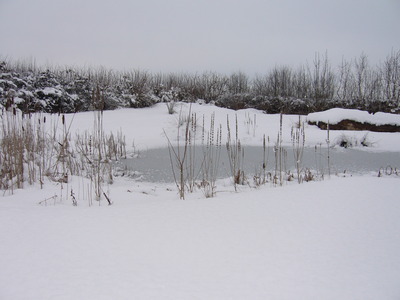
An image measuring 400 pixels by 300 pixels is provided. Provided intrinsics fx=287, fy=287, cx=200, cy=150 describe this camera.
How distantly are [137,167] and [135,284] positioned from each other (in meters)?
4.00

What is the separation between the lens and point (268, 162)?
5379 millimetres

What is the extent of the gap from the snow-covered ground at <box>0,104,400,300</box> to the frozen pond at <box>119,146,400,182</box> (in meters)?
2.10

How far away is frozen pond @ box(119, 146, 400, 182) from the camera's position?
4.65 m

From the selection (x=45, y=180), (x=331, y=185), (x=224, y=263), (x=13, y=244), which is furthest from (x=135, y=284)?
(x=45, y=180)

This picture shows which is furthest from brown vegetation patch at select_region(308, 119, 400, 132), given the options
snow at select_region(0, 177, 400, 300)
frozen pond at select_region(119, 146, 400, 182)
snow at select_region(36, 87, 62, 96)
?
snow at select_region(36, 87, 62, 96)

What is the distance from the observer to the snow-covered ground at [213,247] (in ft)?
3.82

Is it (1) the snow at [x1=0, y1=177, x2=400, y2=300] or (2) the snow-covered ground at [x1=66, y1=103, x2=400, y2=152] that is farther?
(2) the snow-covered ground at [x1=66, y1=103, x2=400, y2=152]

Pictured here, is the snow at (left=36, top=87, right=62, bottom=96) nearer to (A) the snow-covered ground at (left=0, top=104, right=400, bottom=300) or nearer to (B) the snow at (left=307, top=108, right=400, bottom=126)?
(A) the snow-covered ground at (left=0, top=104, right=400, bottom=300)

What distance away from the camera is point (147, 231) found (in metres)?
1.74

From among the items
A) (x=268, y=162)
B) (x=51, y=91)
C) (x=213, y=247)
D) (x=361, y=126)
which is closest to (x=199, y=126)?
(x=268, y=162)

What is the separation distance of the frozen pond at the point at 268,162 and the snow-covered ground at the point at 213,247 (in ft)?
6.89

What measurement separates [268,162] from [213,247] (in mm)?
4039

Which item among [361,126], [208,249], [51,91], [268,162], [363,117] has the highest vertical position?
[51,91]

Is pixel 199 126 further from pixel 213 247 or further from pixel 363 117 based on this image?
pixel 213 247
